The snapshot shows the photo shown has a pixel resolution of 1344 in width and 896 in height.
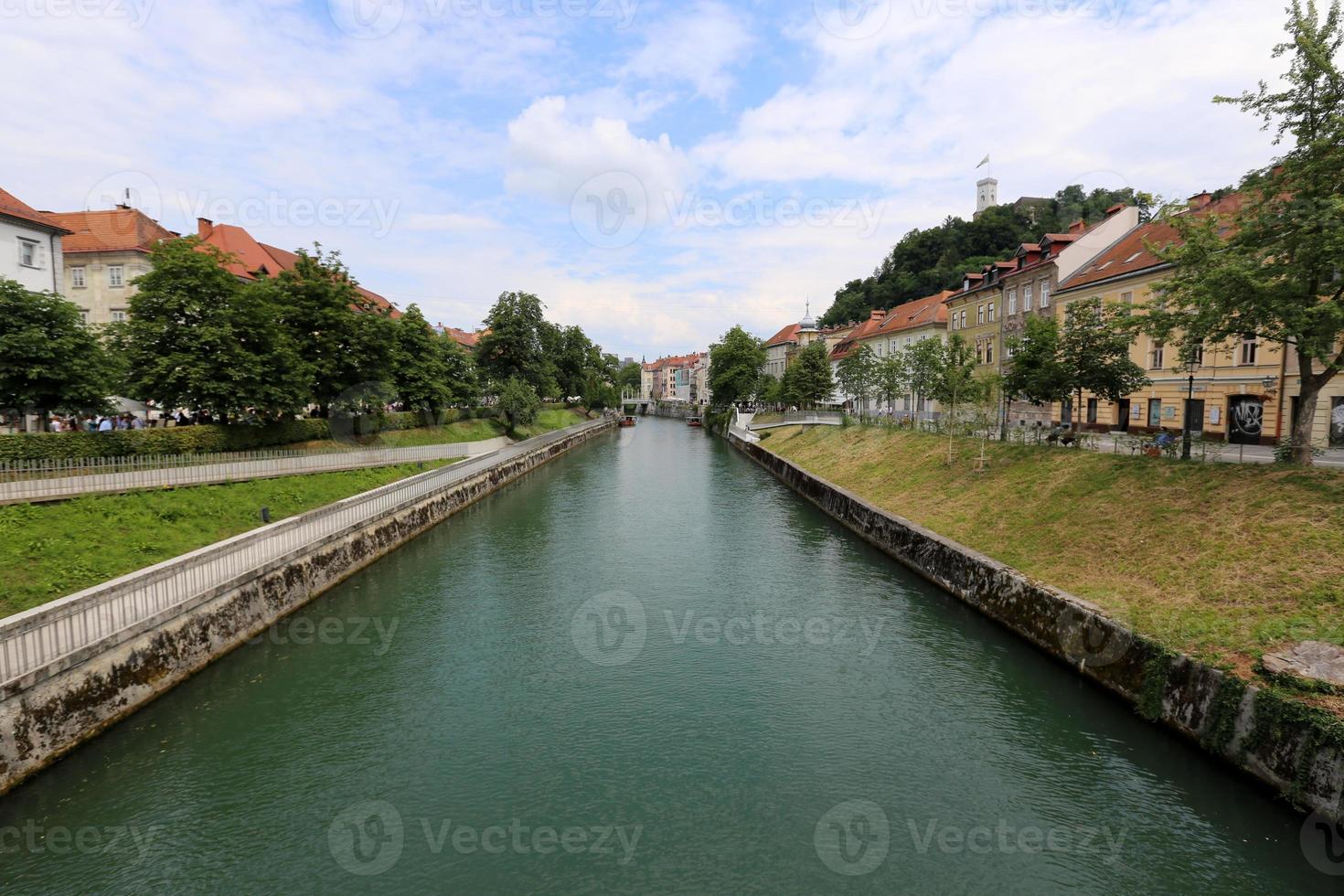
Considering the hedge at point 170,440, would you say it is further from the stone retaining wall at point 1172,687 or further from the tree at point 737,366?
the tree at point 737,366

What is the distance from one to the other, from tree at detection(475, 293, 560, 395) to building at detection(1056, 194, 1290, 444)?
137 feet

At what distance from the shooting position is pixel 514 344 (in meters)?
58.2

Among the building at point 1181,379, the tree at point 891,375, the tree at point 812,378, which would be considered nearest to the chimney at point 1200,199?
the building at point 1181,379

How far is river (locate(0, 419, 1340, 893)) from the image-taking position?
23.5 feet

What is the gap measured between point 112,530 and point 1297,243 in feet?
80.2

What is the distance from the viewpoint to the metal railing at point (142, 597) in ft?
27.1

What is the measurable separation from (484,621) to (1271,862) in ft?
44.2

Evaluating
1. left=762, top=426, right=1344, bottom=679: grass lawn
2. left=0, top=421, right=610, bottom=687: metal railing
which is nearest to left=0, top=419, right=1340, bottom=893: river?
left=0, top=421, right=610, bottom=687: metal railing

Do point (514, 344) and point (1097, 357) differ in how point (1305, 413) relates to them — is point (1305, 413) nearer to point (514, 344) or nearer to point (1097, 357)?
point (1097, 357)

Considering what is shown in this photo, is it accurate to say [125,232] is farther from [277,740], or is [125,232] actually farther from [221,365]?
[277,740]

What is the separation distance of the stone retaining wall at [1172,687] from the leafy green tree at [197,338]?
22511 mm

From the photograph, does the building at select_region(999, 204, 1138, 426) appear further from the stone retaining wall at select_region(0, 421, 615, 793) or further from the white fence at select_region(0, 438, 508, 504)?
the white fence at select_region(0, 438, 508, 504)

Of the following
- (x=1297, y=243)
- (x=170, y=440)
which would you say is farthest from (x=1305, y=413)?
(x=170, y=440)

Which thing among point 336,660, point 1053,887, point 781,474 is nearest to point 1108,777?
point 1053,887
